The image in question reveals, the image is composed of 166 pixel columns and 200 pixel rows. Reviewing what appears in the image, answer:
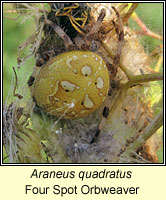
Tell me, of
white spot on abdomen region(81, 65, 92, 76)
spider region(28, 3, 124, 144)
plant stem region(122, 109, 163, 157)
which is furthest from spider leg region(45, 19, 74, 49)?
plant stem region(122, 109, 163, 157)

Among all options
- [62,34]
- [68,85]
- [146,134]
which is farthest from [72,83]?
[146,134]

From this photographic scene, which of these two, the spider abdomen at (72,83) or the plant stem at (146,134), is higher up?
the spider abdomen at (72,83)

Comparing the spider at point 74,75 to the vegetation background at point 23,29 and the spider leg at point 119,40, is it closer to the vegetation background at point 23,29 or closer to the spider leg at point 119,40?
the spider leg at point 119,40

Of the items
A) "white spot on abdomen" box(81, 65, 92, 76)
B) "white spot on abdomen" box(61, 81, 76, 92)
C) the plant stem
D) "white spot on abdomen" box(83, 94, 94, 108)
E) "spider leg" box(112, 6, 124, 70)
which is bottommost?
the plant stem

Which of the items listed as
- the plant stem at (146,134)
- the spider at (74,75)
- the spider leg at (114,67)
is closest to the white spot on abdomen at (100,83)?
the spider at (74,75)

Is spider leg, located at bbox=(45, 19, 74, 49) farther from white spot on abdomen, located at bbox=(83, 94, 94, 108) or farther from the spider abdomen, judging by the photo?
white spot on abdomen, located at bbox=(83, 94, 94, 108)

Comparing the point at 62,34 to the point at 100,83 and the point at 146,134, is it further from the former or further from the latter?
the point at 146,134

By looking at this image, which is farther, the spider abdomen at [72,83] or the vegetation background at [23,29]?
the vegetation background at [23,29]

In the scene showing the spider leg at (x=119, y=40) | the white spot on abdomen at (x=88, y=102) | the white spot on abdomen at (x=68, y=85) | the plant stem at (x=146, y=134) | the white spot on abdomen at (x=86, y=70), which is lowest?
the plant stem at (x=146, y=134)

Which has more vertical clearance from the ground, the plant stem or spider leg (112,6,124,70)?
spider leg (112,6,124,70)
